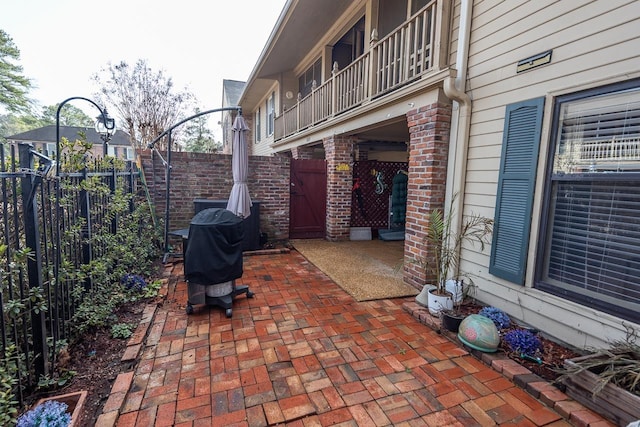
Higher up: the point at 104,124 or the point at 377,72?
the point at 377,72

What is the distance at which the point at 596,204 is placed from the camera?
2.33 metres

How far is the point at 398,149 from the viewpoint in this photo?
316 inches

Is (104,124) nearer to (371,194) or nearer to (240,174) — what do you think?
(240,174)

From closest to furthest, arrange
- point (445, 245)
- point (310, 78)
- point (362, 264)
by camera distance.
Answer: point (445, 245)
point (362, 264)
point (310, 78)

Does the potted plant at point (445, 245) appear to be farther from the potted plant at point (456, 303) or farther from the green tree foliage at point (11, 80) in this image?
the green tree foliage at point (11, 80)

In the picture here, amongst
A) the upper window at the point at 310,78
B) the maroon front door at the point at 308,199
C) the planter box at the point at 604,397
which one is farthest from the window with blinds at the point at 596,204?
the upper window at the point at 310,78

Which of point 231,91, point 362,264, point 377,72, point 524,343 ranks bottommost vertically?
point 362,264

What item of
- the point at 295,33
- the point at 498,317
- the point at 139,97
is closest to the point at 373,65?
the point at 295,33

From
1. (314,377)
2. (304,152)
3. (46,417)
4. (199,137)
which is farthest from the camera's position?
(199,137)

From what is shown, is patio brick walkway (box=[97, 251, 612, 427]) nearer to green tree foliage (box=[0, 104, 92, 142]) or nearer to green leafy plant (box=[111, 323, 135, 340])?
green leafy plant (box=[111, 323, 135, 340])

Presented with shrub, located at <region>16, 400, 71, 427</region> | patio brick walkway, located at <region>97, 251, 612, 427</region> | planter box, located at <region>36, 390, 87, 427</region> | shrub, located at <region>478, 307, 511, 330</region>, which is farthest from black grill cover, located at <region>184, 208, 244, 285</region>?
shrub, located at <region>478, 307, 511, 330</region>

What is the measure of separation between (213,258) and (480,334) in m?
2.61

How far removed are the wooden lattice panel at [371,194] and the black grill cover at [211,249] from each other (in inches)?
166

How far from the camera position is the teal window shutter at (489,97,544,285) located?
8.79 feet
